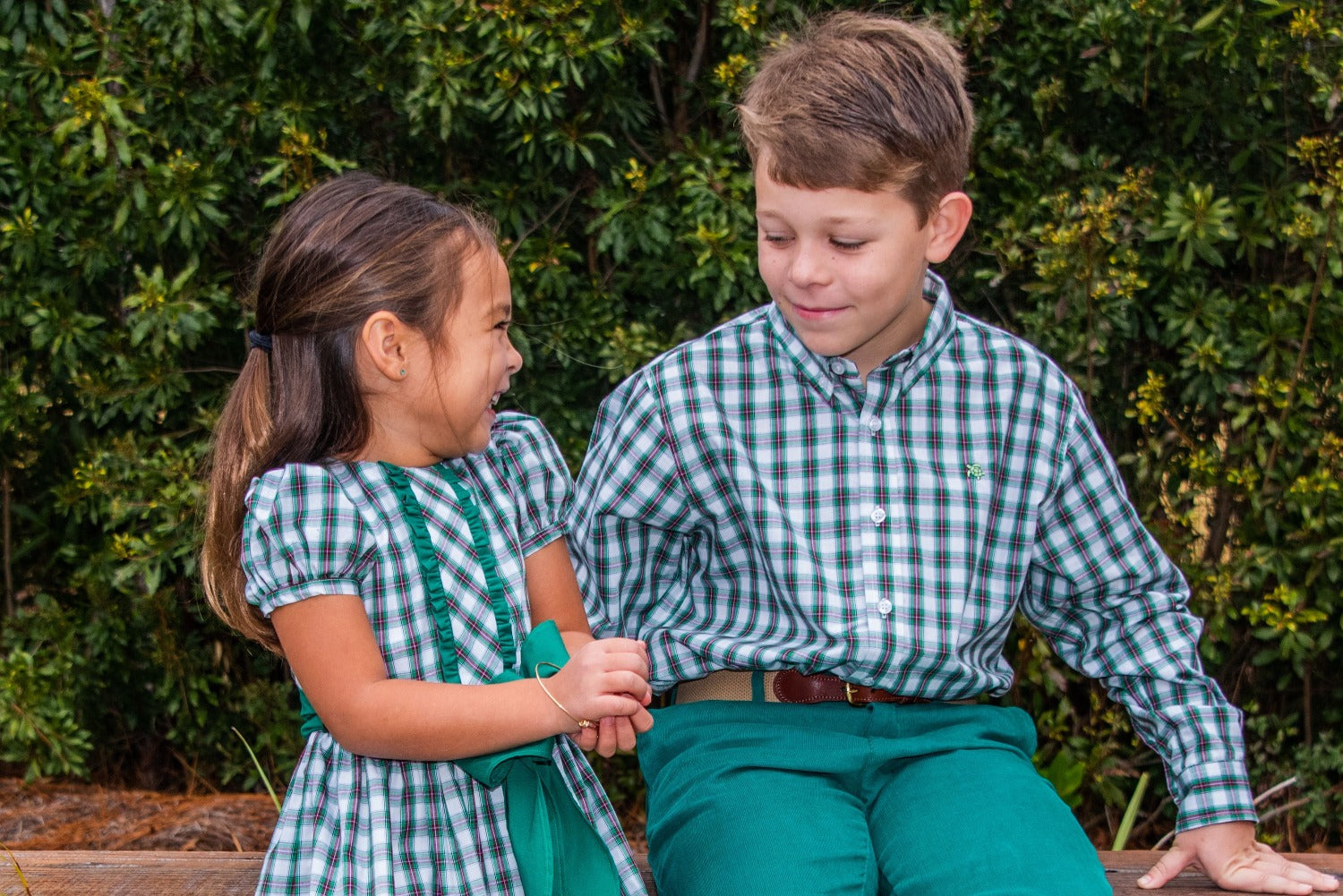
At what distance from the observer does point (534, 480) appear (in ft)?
6.89

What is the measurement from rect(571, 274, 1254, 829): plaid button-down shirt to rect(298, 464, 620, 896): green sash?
0.32 metres

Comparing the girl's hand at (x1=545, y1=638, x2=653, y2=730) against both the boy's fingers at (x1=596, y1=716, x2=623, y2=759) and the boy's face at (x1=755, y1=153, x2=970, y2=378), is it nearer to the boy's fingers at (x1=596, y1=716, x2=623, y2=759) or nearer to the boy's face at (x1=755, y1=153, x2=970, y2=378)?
the boy's fingers at (x1=596, y1=716, x2=623, y2=759)

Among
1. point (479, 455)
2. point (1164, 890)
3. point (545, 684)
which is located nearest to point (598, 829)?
point (545, 684)

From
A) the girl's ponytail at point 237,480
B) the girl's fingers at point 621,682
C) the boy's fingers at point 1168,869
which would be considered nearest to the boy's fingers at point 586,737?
the girl's fingers at point 621,682

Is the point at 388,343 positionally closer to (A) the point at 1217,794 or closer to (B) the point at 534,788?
(B) the point at 534,788

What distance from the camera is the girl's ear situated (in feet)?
6.21

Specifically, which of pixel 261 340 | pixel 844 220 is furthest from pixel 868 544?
pixel 261 340

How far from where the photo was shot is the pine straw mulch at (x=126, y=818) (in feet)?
10.3

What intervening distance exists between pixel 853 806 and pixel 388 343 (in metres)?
0.93

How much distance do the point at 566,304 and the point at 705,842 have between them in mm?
1421

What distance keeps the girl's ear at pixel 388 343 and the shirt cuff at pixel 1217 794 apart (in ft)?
4.23

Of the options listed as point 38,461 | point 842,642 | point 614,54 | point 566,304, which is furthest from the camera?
point 38,461

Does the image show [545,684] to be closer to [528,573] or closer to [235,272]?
[528,573]

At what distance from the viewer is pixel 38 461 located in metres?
3.29
